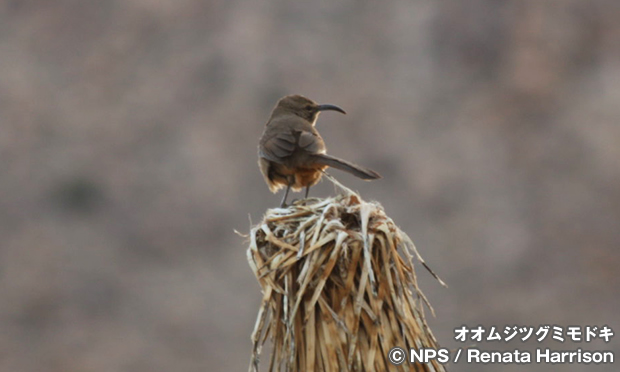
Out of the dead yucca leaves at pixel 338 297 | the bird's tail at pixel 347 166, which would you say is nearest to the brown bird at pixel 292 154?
the bird's tail at pixel 347 166

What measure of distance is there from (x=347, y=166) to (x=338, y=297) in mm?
1068

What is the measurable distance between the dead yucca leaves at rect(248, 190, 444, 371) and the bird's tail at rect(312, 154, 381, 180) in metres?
0.54

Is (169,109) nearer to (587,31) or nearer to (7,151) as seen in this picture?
(7,151)

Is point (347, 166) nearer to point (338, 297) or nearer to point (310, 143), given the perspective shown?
point (310, 143)

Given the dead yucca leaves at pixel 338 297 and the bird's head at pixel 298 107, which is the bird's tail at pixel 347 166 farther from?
the bird's head at pixel 298 107

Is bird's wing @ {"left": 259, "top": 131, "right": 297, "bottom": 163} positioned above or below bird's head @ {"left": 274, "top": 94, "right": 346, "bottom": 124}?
below

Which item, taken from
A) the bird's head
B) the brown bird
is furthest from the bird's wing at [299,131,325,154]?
the bird's head

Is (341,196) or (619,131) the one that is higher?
(619,131)

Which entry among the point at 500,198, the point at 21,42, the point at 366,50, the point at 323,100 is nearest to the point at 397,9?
the point at 366,50

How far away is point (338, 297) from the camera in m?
→ 2.86

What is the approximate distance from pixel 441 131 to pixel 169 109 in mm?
5827

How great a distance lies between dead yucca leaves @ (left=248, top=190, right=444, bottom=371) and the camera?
2.82 m

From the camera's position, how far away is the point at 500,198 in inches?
632

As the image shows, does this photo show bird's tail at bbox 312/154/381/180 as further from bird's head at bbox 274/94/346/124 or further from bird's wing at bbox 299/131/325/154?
bird's head at bbox 274/94/346/124
